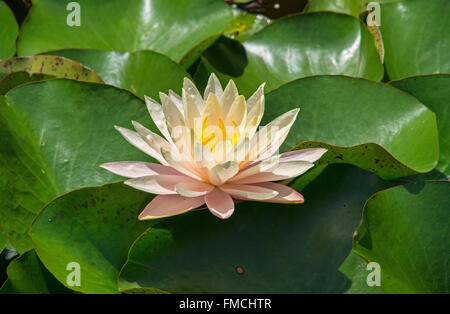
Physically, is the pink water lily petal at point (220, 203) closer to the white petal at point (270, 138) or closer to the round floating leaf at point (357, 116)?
the white petal at point (270, 138)

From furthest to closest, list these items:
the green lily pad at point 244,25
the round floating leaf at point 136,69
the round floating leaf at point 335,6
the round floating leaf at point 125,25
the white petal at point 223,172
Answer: the green lily pad at point 244,25, the round floating leaf at point 335,6, the round floating leaf at point 125,25, the round floating leaf at point 136,69, the white petal at point 223,172

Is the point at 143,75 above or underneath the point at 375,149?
above

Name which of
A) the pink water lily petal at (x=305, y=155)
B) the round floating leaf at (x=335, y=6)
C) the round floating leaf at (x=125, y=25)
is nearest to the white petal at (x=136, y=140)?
the pink water lily petal at (x=305, y=155)

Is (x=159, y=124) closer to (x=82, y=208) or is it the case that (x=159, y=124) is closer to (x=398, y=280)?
(x=82, y=208)

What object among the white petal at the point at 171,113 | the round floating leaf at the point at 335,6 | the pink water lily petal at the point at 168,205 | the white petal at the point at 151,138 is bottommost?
the pink water lily petal at the point at 168,205

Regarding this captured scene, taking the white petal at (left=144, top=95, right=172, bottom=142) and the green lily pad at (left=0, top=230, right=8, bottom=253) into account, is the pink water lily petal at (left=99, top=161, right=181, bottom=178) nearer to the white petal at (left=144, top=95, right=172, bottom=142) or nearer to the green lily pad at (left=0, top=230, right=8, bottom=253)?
the white petal at (left=144, top=95, right=172, bottom=142)

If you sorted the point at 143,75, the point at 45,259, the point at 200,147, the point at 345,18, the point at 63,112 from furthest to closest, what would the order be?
1. the point at 345,18
2. the point at 143,75
3. the point at 63,112
4. the point at 45,259
5. the point at 200,147

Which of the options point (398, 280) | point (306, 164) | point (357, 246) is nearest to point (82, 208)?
point (306, 164)

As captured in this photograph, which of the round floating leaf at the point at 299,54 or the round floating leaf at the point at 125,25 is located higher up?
the round floating leaf at the point at 125,25
